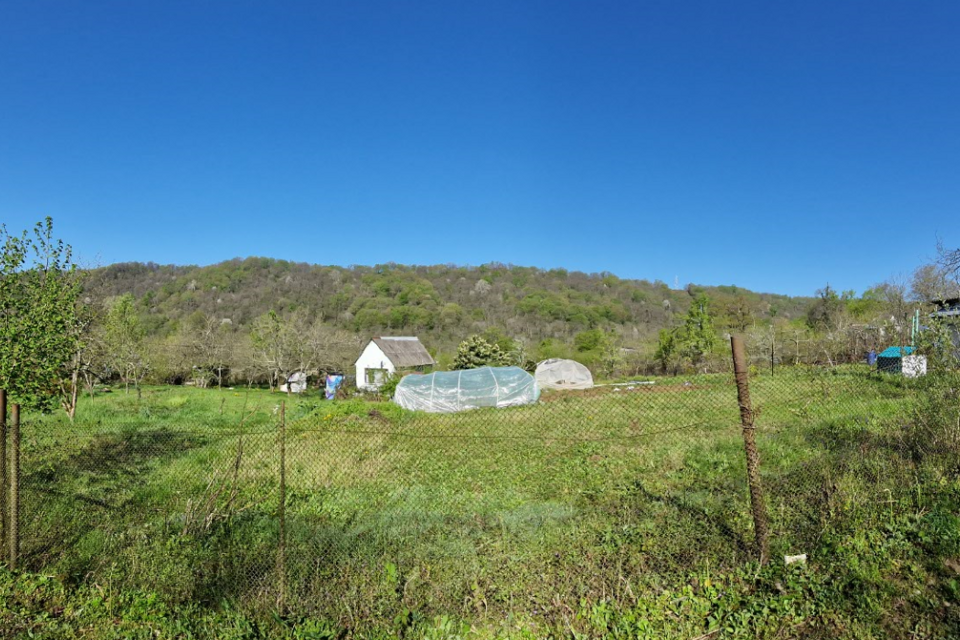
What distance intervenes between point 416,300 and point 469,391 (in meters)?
50.1

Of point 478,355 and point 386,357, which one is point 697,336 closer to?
point 478,355

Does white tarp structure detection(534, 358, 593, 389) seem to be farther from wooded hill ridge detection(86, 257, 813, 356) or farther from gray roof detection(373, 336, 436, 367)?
wooded hill ridge detection(86, 257, 813, 356)

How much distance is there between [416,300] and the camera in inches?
2712

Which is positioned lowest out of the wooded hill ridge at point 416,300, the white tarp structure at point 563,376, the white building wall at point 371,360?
the white tarp structure at point 563,376

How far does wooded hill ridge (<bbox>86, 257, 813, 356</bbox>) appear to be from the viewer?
5575cm

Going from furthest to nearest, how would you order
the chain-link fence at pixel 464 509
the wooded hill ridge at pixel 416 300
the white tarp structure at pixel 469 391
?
the wooded hill ridge at pixel 416 300, the white tarp structure at pixel 469 391, the chain-link fence at pixel 464 509

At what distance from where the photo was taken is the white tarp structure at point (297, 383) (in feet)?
114

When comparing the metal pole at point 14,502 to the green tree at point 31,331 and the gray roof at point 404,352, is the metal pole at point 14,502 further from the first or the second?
the gray roof at point 404,352

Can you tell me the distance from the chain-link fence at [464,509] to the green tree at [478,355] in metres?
23.7

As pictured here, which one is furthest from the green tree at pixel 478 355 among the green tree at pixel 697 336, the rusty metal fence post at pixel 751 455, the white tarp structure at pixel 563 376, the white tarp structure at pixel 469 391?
the rusty metal fence post at pixel 751 455

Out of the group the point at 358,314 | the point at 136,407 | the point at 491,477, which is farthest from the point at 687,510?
the point at 358,314

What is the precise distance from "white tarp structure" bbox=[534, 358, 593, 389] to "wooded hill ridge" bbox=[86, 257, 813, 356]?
69.2ft

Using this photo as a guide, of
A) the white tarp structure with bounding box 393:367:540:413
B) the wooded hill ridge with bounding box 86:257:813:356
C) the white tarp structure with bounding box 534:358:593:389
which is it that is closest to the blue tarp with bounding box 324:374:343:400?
the white tarp structure with bounding box 393:367:540:413

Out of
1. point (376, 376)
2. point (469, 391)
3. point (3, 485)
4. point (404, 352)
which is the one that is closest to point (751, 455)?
point (3, 485)
